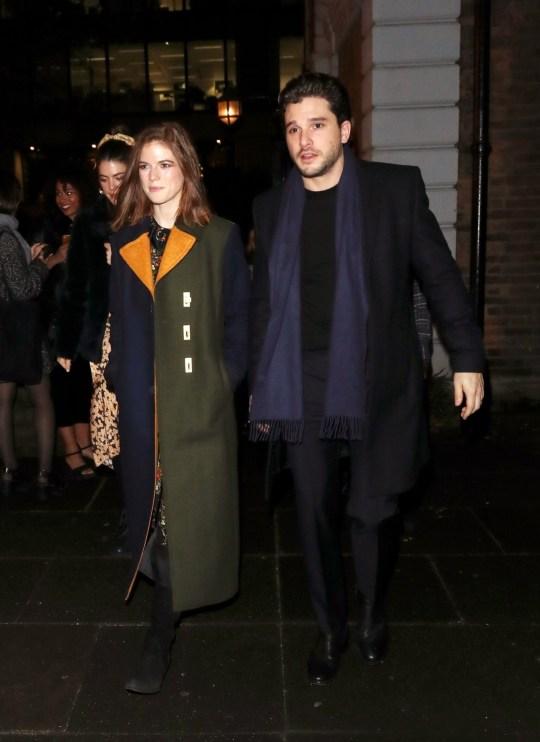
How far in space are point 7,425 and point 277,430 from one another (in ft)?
9.70

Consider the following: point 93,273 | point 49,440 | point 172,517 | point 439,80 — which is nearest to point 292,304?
point 172,517

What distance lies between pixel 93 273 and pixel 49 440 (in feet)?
5.31

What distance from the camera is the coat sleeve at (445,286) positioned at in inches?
115

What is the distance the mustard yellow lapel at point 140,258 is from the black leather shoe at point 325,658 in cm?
152

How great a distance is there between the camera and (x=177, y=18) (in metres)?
31.3

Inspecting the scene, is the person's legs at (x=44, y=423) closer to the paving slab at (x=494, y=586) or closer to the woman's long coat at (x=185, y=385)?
the woman's long coat at (x=185, y=385)

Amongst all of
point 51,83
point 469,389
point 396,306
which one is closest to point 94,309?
point 396,306

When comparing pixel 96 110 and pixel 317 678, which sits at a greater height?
pixel 96 110

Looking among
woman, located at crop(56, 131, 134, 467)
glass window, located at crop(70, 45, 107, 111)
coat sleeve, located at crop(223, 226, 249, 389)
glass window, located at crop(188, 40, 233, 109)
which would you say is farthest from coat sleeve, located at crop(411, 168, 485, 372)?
glass window, located at crop(70, 45, 107, 111)

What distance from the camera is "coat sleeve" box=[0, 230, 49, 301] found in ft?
16.0

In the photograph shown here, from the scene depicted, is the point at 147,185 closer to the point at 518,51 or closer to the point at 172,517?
the point at 172,517

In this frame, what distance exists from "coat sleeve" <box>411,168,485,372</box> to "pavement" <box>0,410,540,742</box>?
3.47ft

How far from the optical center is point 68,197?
17.0ft

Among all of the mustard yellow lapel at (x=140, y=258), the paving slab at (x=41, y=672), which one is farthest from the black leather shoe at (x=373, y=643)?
the mustard yellow lapel at (x=140, y=258)
